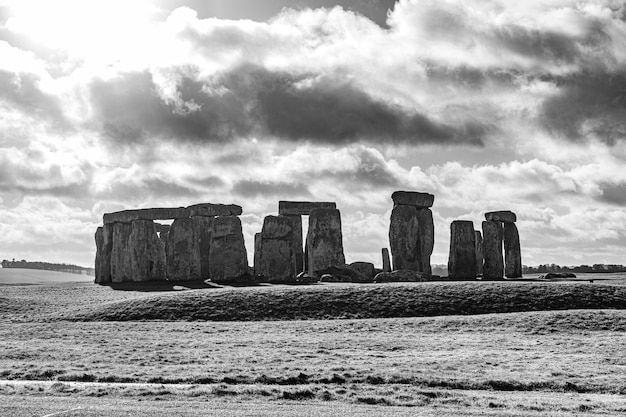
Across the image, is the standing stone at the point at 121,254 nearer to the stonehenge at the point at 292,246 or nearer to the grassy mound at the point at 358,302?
the stonehenge at the point at 292,246

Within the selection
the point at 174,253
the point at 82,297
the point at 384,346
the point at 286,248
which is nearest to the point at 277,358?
the point at 384,346

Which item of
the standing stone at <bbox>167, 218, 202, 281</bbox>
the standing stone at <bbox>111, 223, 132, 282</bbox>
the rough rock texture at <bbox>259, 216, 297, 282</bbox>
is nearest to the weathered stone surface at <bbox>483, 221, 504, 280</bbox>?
the rough rock texture at <bbox>259, 216, 297, 282</bbox>

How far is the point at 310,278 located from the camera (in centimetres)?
4225

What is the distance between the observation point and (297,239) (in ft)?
156

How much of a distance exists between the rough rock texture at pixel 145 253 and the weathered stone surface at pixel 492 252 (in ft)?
64.0

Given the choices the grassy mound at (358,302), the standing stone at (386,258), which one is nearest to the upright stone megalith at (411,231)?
the grassy mound at (358,302)

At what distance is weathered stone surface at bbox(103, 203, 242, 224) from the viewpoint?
4603cm

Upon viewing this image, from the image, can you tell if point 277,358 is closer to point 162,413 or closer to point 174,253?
point 162,413

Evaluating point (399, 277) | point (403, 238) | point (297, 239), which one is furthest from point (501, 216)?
point (297, 239)

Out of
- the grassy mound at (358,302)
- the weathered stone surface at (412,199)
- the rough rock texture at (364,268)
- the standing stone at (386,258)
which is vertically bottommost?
the grassy mound at (358,302)

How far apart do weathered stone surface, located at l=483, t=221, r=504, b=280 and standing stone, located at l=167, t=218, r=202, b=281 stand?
17.1 m

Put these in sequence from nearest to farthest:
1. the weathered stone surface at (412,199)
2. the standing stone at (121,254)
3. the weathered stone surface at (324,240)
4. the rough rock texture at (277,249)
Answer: the rough rock texture at (277,249) → the weathered stone surface at (412,199) → the weathered stone surface at (324,240) → the standing stone at (121,254)

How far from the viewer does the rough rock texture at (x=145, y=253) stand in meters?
47.0

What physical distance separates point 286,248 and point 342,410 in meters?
31.4
